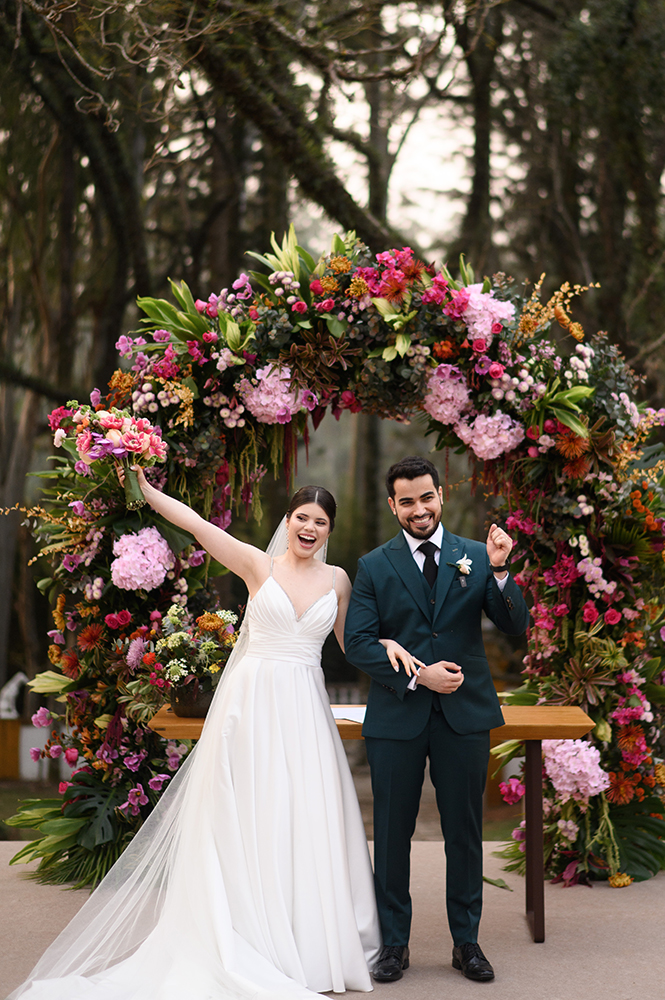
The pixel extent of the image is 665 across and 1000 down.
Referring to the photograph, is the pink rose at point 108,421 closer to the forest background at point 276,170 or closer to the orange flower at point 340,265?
the orange flower at point 340,265

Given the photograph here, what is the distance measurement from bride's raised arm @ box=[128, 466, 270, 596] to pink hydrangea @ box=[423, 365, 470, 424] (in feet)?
4.89

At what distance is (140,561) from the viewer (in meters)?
4.57

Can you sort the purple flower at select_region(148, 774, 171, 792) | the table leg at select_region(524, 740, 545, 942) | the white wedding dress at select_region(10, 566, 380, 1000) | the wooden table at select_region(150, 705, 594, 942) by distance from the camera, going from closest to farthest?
the white wedding dress at select_region(10, 566, 380, 1000), the wooden table at select_region(150, 705, 594, 942), the table leg at select_region(524, 740, 545, 942), the purple flower at select_region(148, 774, 171, 792)

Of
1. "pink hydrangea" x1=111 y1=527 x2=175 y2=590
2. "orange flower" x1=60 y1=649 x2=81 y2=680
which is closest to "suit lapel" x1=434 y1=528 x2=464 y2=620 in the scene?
"pink hydrangea" x1=111 y1=527 x2=175 y2=590

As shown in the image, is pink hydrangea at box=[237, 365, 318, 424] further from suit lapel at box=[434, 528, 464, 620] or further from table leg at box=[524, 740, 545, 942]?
table leg at box=[524, 740, 545, 942]

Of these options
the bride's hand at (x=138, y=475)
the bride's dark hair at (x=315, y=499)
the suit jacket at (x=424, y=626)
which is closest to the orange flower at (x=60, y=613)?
the bride's hand at (x=138, y=475)

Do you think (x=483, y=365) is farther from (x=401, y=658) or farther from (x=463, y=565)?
(x=401, y=658)

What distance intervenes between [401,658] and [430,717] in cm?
31

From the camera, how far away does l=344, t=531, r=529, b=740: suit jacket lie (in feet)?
11.1

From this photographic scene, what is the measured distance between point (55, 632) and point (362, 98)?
32.7 ft

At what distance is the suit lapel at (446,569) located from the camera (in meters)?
3.46

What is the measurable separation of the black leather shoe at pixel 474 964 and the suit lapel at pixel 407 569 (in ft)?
4.29

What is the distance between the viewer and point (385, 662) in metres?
3.34

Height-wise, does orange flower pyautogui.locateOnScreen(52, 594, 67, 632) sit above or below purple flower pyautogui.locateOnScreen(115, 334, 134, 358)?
below
